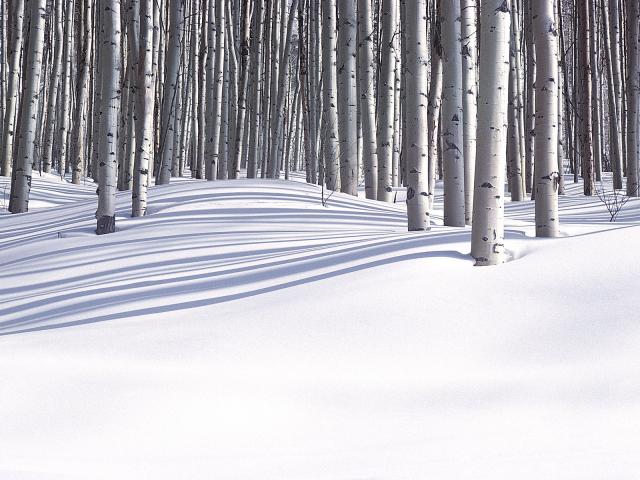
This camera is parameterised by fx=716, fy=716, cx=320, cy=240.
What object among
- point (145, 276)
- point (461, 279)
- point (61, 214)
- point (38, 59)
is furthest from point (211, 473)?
point (38, 59)

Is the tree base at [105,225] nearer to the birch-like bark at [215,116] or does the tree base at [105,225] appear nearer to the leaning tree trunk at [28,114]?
the leaning tree trunk at [28,114]

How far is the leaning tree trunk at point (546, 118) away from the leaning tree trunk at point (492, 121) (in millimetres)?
516

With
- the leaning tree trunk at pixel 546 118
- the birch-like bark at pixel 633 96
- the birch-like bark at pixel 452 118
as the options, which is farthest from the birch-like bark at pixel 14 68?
the birch-like bark at pixel 633 96

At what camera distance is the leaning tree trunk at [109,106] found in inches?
236

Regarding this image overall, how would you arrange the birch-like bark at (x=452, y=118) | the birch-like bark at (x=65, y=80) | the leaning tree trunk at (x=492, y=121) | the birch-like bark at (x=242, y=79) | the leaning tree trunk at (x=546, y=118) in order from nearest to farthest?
the leaning tree trunk at (x=492, y=121) < the leaning tree trunk at (x=546, y=118) < the birch-like bark at (x=452, y=118) < the birch-like bark at (x=242, y=79) < the birch-like bark at (x=65, y=80)

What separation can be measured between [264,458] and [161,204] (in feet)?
17.0

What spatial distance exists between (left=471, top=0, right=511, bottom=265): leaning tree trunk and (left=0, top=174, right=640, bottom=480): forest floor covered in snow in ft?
0.80

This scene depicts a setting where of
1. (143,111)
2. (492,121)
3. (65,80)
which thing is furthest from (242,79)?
(492,121)

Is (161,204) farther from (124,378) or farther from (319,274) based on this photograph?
(124,378)

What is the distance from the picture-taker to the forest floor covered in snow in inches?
77.0

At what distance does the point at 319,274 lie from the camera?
12.4 ft

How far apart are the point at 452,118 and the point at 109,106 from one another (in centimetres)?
286

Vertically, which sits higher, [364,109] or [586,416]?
[364,109]

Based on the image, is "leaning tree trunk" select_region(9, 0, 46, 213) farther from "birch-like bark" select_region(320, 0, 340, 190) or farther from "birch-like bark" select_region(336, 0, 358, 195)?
"birch-like bark" select_region(336, 0, 358, 195)
